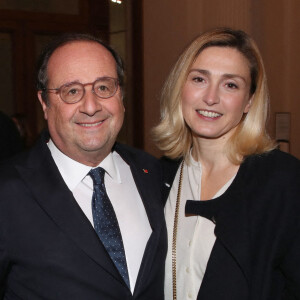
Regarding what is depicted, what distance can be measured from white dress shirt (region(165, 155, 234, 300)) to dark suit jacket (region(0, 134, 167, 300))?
0.94ft

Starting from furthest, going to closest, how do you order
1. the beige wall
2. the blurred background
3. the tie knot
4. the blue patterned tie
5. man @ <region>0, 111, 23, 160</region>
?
the blurred background
the beige wall
man @ <region>0, 111, 23, 160</region>
the tie knot
the blue patterned tie

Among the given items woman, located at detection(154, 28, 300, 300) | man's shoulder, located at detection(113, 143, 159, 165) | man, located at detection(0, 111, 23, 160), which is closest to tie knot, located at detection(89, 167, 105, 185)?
man's shoulder, located at detection(113, 143, 159, 165)

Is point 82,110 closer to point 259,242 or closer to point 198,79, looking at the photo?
point 198,79

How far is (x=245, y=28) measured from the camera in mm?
5531

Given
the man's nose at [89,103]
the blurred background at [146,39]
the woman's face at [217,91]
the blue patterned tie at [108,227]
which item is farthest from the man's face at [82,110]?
the blurred background at [146,39]

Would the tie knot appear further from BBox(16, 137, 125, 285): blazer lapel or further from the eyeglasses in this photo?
the eyeglasses

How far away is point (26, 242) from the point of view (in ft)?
5.35

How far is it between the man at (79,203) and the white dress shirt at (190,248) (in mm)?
77

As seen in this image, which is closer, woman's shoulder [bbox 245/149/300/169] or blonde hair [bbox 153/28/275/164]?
woman's shoulder [bbox 245/149/300/169]

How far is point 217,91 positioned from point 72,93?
1.96 ft

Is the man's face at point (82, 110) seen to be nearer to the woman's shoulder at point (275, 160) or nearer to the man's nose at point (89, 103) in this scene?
the man's nose at point (89, 103)

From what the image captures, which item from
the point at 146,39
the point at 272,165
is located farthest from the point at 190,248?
the point at 146,39

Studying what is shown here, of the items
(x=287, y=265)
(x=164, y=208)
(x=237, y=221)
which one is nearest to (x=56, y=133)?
(x=164, y=208)

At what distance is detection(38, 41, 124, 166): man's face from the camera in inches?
71.2
